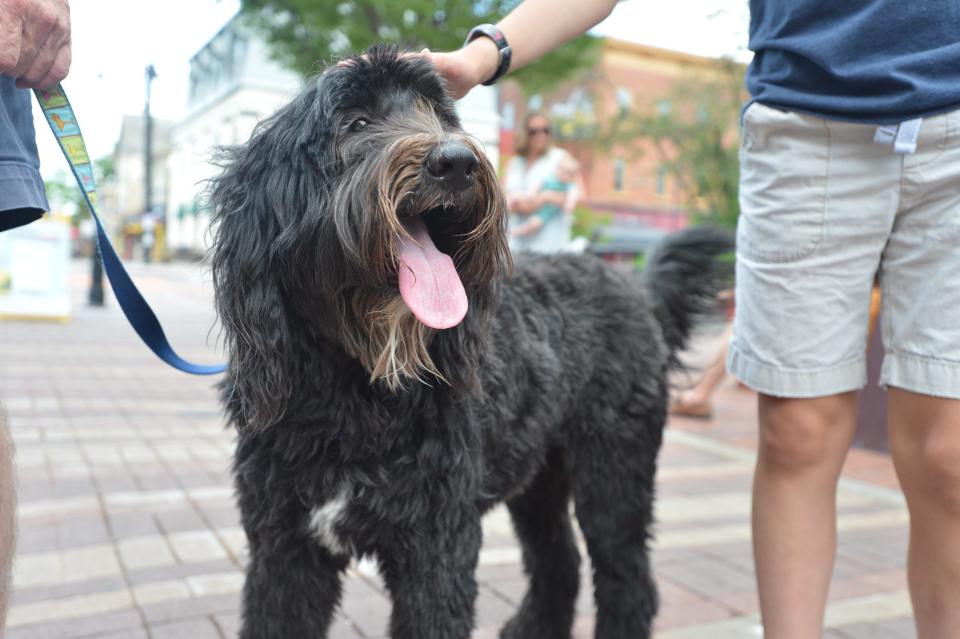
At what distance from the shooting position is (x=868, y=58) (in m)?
1.91

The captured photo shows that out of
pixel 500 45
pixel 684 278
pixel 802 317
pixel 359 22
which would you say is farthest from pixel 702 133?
pixel 802 317

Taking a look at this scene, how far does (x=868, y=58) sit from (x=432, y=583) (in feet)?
5.20

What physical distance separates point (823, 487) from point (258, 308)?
1.52 m

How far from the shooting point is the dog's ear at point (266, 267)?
181 centimetres

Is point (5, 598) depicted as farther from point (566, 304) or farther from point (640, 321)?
point (640, 321)

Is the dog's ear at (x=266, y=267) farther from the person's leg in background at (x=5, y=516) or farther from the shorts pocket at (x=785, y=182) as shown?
the shorts pocket at (x=785, y=182)

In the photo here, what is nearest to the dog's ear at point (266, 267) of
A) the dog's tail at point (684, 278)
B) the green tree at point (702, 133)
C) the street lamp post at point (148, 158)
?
the dog's tail at point (684, 278)

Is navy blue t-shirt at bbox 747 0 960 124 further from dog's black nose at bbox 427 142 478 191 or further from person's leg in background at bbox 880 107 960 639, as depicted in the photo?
dog's black nose at bbox 427 142 478 191

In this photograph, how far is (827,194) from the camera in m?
2.02

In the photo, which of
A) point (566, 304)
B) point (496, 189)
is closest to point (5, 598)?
point (496, 189)

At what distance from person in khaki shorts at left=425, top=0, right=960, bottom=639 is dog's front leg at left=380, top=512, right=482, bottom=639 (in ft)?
2.78

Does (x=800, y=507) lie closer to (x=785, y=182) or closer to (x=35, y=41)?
(x=785, y=182)

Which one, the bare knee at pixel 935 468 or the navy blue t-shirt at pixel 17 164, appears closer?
the navy blue t-shirt at pixel 17 164

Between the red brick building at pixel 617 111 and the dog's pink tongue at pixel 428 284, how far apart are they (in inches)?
1303
